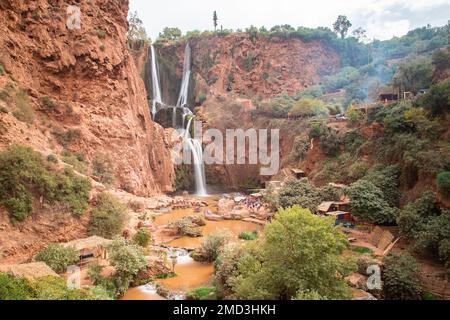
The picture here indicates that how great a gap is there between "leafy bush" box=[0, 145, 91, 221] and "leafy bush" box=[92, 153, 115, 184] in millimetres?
9350

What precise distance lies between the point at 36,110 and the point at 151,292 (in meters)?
21.7

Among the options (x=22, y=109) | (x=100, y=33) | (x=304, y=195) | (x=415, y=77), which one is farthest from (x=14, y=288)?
(x=415, y=77)

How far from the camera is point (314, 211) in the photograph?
2672 centimetres

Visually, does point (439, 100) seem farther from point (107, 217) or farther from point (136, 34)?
point (136, 34)

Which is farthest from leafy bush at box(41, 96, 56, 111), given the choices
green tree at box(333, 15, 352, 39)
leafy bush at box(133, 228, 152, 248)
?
green tree at box(333, 15, 352, 39)

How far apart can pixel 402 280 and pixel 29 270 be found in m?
16.6

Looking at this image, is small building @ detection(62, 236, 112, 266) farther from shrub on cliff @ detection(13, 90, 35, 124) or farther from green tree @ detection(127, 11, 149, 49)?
green tree @ detection(127, 11, 149, 49)

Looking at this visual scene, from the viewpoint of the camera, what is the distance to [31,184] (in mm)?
19766

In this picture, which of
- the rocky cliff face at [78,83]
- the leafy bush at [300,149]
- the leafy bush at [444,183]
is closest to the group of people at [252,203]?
the leafy bush at [300,149]

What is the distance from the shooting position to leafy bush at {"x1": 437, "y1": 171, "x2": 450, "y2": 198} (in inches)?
→ 729

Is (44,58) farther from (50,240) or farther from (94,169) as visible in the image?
(50,240)

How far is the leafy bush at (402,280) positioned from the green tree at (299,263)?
3752mm

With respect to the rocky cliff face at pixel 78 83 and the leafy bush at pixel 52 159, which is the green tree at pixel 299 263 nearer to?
the leafy bush at pixel 52 159

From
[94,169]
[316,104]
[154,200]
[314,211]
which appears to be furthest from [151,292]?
[316,104]
